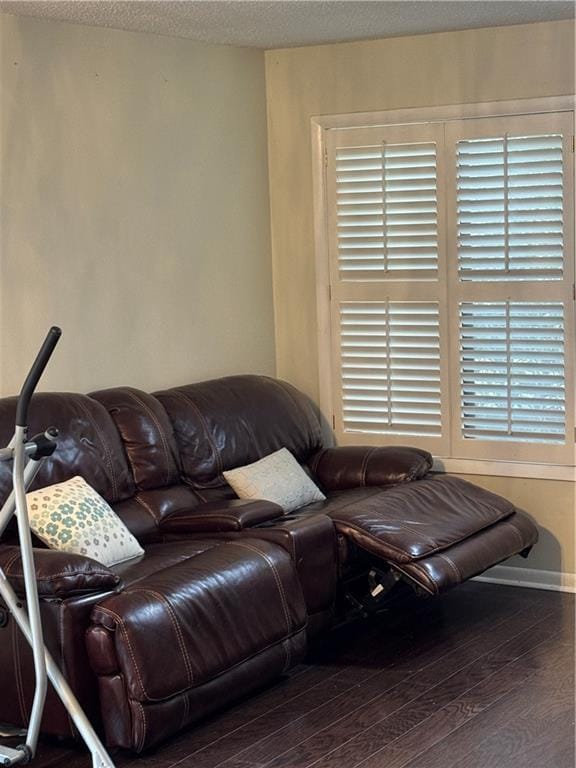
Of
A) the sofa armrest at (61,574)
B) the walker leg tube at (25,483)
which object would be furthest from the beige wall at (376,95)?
the walker leg tube at (25,483)

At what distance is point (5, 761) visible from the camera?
3467 mm

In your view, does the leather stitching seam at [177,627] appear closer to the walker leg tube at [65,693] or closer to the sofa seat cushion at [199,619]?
the sofa seat cushion at [199,619]

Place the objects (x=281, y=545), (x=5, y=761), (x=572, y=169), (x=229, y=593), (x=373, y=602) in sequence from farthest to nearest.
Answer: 1. (x=572, y=169)
2. (x=373, y=602)
3. (x=281, y=545)
4. (x=229, y=593)
5. (x=5, y=761)

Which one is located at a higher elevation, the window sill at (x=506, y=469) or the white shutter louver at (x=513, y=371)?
the white shutter louver at (x=513, y=371)

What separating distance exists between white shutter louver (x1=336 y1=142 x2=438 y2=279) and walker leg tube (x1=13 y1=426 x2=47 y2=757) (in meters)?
2.56

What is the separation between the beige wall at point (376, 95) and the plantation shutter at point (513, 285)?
16 cm

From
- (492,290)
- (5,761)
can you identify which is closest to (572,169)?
(492,290)

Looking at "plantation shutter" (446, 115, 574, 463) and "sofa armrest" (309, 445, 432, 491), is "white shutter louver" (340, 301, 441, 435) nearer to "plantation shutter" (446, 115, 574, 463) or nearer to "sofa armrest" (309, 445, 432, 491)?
"plantation shutter" (446, 115, 574, 463)

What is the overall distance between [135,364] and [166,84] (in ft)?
4.01

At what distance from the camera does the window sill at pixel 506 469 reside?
5.28 metres

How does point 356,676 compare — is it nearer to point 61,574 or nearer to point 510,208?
point 61,574

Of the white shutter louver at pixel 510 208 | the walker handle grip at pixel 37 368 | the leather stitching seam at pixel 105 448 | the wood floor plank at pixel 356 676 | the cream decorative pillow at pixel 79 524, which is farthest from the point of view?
the white shutter louver at pixel 510 208

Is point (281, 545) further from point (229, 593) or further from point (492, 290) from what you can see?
point (492, 290)

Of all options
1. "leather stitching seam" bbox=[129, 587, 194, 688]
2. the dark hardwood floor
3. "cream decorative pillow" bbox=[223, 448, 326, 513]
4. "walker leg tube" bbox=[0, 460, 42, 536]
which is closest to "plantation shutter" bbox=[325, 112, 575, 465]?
"cream decorative pillow" bbox=[223, 448, 326, 513]
